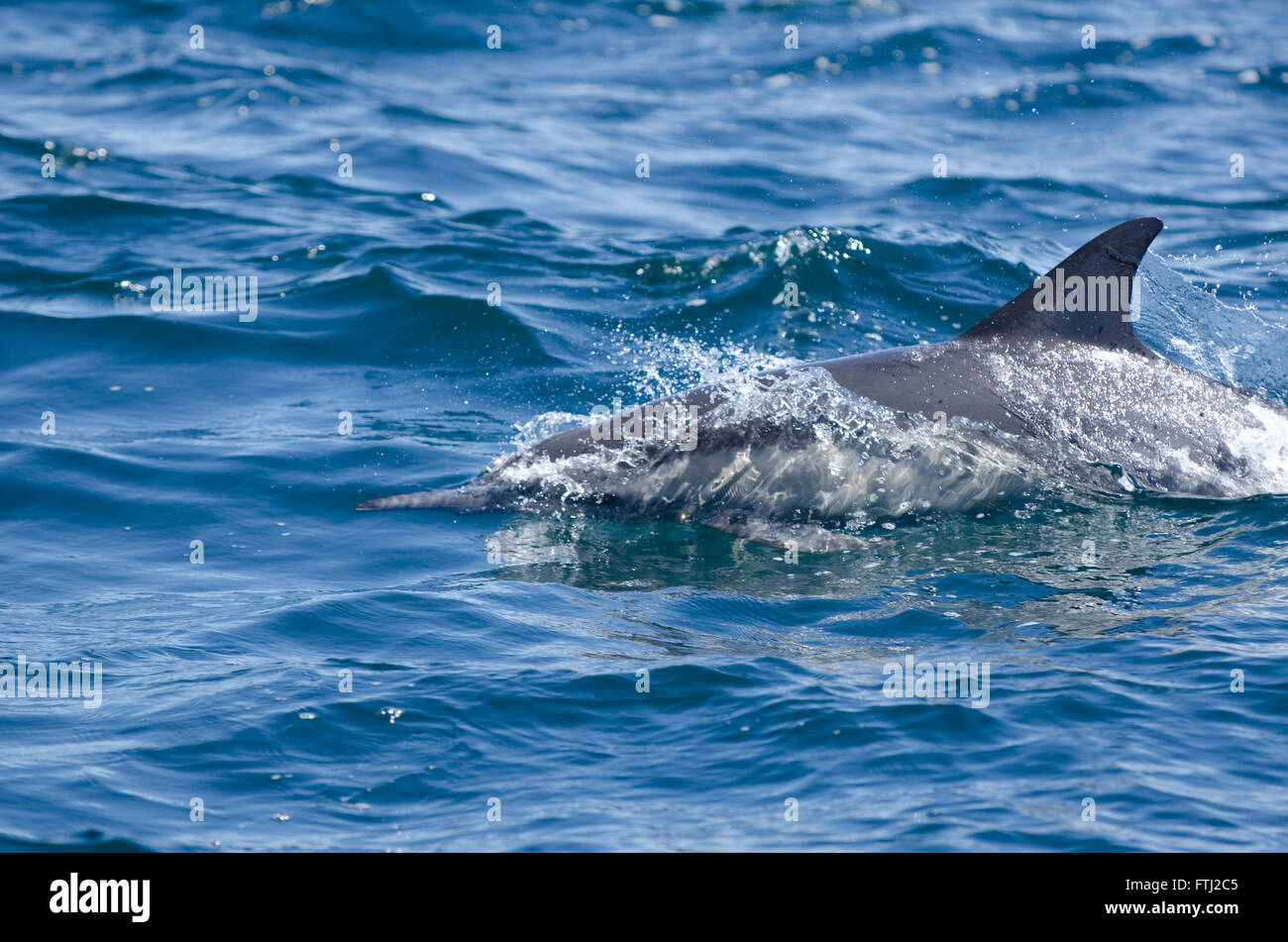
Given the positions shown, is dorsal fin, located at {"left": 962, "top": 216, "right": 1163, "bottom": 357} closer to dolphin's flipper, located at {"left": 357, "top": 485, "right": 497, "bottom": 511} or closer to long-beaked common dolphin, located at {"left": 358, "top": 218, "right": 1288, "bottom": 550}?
long-beaked common dolphin, located at {"left": 358, "top": 218, "right": 1288, "bottom": 550}

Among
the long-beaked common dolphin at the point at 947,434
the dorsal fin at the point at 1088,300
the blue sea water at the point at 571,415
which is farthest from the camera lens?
the long-beaked common dolphin at the point at 947,434

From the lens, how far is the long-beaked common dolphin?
1056cm

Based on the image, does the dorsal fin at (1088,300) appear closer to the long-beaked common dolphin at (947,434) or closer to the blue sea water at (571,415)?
the long-beaked common dolphin at (947,434)

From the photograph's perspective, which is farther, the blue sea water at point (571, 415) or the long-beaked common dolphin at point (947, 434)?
the long-beaked common dolphin at point (947, 434)

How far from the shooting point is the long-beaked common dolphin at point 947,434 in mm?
10562

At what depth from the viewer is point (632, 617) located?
9.12m

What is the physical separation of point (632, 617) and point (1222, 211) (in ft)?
46.8

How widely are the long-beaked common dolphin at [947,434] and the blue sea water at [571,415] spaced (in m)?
0.27

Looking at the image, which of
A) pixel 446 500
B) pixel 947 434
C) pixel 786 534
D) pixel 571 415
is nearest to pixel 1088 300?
pixel 947 434

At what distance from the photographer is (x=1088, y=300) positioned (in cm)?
1054

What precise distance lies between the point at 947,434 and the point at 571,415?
391 centimetres

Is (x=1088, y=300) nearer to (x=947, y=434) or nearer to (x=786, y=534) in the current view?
(x=947, y=434)

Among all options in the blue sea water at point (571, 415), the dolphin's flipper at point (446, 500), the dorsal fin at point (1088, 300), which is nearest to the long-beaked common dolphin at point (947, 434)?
the dorsal fin at point (1088, 300)

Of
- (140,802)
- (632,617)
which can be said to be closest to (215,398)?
(632,617)
